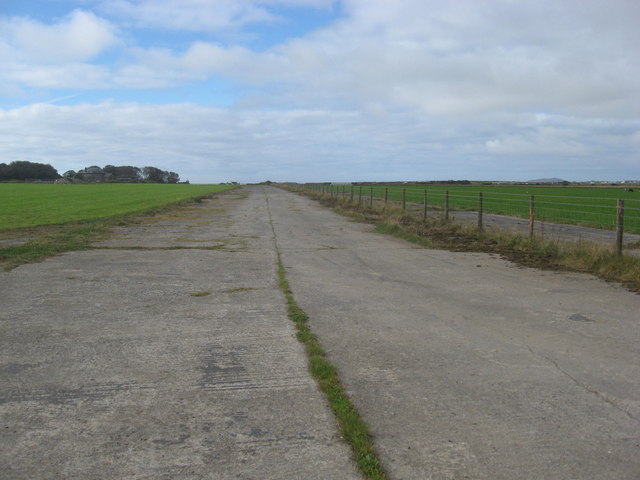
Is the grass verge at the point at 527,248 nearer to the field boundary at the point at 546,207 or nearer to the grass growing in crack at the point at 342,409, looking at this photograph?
the field boundary at the point at 546,207

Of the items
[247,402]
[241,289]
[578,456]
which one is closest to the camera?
[578,456]

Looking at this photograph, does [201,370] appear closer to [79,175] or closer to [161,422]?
[161,422]

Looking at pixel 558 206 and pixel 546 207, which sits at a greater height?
pixel 546 207

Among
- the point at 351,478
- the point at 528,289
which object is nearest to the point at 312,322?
the point at 351,478

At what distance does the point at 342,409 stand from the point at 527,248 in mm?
9832

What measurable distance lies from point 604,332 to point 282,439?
13.8ft

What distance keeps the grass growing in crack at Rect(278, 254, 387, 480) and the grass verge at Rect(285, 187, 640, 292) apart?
18.7 ft

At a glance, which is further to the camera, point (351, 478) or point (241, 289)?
point (241, 289)

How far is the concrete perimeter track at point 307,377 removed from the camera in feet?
10.1

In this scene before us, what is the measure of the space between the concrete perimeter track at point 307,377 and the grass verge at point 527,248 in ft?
2.98

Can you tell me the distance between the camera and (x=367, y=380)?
169 inches

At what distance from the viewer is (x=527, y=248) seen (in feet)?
40.4

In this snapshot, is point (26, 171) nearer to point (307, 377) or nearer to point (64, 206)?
point (64, 206)

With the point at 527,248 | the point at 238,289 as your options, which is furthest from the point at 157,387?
the point at 527,248
